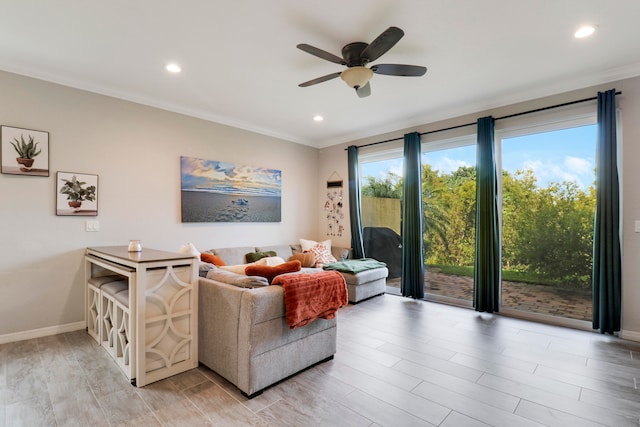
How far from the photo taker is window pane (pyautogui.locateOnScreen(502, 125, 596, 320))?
3.53 meters

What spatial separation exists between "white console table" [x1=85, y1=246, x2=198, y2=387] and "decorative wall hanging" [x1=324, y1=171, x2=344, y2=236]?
364 cm

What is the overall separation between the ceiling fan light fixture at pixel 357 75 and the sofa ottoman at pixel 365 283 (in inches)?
106

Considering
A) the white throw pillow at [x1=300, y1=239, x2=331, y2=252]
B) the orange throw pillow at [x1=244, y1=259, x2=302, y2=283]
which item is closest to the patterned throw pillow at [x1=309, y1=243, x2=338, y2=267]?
the white throw pillow at [x1=300, y1=239, x2=331, y2=252]

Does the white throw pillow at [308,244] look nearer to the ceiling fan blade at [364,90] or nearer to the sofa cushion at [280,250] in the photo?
the sofa cushion at [280,250]

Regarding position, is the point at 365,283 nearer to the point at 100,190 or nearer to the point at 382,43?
the point at 382,43

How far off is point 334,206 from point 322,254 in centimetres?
117

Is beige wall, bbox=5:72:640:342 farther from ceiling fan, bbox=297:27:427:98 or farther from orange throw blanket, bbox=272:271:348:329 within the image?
orange throw blanket, bbox=272:271:348:329

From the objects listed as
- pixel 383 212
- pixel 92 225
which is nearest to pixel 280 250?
pixel 383 212

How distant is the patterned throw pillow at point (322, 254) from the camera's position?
16.7ft

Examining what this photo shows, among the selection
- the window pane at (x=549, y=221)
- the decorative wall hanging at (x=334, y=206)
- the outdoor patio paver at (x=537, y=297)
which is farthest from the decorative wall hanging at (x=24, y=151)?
the window pane at (x=549, y=221)

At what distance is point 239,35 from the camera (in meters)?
2.59

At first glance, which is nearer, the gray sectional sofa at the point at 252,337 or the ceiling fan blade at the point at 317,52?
the gray sectional sofa at the point at 252,337

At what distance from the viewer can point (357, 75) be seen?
2705 mm

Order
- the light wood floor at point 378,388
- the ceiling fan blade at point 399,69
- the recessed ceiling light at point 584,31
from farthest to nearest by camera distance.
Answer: the ceiling fan blade at point 399,69 < the recessed ceiling light at point 584,31 < the light wood floor at point 378,388
